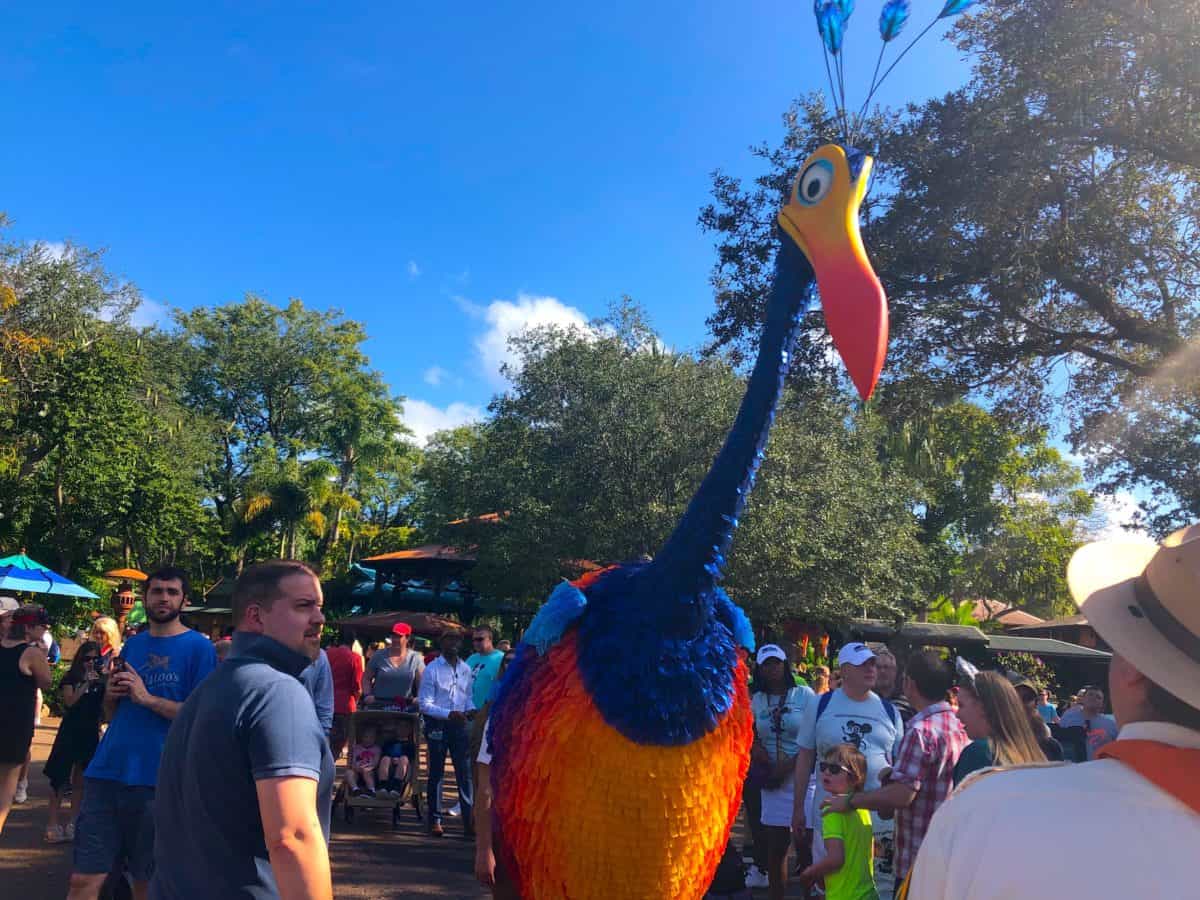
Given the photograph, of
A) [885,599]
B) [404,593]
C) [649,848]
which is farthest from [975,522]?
[649,848]

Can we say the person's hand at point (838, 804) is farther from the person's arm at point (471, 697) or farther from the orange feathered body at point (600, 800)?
the person's arm at point (471, 697)

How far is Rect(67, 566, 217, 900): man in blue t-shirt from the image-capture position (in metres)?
3.54

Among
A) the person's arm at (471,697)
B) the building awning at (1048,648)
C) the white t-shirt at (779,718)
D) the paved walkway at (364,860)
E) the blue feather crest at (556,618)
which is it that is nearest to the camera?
the blue feather crest at (556,618)

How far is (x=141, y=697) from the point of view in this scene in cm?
359

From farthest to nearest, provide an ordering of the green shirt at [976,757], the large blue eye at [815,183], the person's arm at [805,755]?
1. the person's arm at [805,755]
2. the large blue eye at [815,183]
3. the green shirt at [976,757]

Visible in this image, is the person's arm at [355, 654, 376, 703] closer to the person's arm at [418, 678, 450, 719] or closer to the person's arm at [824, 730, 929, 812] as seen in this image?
the person's arm at [418, 678, 450, 719]

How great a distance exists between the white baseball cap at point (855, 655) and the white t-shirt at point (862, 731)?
0.20 meters

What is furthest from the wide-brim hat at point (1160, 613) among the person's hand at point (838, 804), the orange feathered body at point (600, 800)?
the person's hand at point (838, 804)

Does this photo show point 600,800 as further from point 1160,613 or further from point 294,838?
point 1160,613

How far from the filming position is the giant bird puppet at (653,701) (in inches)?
114

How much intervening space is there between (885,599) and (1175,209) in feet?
29.0

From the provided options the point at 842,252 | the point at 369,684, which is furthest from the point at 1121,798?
the point at 369,684

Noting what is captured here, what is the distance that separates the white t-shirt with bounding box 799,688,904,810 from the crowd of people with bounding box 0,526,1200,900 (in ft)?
0.04

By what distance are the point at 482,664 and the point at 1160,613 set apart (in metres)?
7.00
